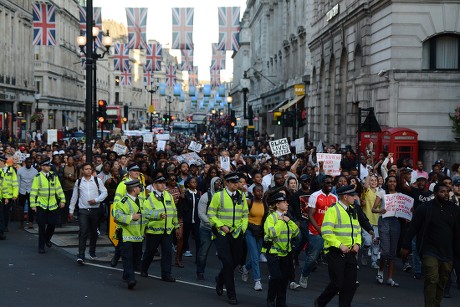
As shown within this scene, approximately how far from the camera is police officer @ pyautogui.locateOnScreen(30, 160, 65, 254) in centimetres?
1467

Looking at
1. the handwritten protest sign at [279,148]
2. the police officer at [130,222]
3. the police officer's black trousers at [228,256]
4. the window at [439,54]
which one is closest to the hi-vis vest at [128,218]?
the police officer at [130,222]

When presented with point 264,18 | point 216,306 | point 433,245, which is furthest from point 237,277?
point 264,18

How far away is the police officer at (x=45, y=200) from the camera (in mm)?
14672

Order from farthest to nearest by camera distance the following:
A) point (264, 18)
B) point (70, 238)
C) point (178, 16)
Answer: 1. point (264, 18)
2. point (178, 16)
3. point (70, 238)

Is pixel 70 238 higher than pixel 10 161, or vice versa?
Answer: pixel 10 161

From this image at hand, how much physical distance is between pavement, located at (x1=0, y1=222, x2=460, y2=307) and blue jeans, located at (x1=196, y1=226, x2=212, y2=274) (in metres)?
0.23

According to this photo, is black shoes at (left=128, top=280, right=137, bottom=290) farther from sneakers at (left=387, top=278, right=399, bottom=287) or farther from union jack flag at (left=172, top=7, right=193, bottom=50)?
union jack flag at (left=172, top=7, right=193, bottom=50)

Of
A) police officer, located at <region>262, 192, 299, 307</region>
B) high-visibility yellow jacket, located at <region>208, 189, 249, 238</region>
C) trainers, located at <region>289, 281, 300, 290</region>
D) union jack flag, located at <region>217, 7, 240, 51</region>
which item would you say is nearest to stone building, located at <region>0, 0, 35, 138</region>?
union jack flag, located at <region>217, 7, 240, 51</region>

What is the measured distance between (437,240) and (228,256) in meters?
2.81

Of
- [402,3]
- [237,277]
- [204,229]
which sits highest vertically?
[402,3]

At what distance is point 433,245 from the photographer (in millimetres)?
9703

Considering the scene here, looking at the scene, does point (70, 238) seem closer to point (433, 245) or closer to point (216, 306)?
point (216, 306)

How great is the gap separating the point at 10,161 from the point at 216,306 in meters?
10.0

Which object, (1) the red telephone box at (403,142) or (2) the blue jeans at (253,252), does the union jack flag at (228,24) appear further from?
(2) the blue jeans at (253,252)
